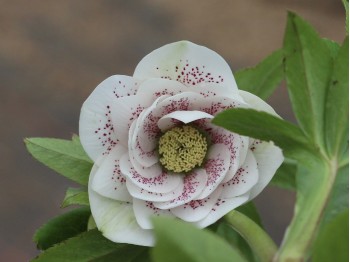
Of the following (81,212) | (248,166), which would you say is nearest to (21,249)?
(81,212)

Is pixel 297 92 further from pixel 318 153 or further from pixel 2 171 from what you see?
pixel 2 171

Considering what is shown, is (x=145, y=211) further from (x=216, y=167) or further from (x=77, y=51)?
(x=77, y=51)

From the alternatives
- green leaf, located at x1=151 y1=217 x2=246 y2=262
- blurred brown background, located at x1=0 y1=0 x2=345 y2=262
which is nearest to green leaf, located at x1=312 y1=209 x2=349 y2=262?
green leaf, located at x1=151 y1=217 x2=246 y2=262

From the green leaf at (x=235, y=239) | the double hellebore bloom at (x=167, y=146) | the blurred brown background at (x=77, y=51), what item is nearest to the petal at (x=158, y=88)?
the double hellebore bloom at (x=167, y=146)

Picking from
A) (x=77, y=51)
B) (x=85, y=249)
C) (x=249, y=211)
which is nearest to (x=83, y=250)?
(x=85, y=249)

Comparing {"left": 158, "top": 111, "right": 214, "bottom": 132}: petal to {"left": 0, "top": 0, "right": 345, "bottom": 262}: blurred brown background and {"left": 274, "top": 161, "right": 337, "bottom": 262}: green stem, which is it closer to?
{"left": 274, "top": 161, "right": 337, "bottom": 262}: green stem
